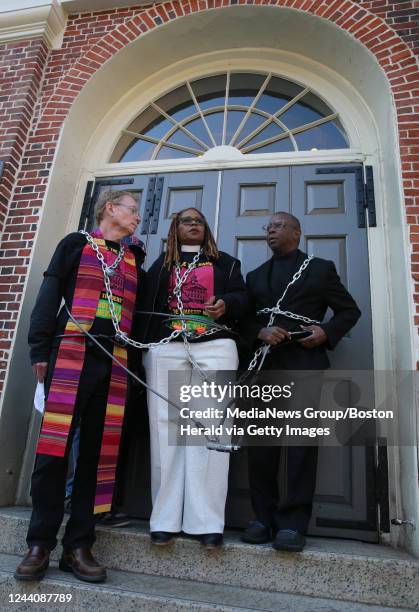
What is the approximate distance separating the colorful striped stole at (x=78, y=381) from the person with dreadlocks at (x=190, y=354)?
208 mm

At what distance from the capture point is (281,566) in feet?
7.82

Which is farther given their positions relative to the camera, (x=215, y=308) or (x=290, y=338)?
(x=290, y=338)

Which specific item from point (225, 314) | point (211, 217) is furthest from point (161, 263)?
point (211, 217)

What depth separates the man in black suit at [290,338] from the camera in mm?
2561

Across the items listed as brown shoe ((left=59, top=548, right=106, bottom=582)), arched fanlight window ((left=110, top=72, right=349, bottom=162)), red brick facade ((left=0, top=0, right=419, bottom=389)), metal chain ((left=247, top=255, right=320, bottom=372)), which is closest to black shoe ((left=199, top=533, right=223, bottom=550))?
brown shoe ((left=59, top=548, right=106, bottom=582))

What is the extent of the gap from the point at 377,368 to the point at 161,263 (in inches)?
66.5

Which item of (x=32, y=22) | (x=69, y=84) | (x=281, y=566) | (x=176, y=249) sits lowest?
(x=281, y=566)

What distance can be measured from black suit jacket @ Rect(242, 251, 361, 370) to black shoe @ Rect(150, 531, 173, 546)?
1145 millimetres

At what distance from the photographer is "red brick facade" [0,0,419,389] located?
143 inches

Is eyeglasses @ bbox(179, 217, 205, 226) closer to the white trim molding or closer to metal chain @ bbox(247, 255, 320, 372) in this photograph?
metal chain @ bbox(247, 255, 320, 372)

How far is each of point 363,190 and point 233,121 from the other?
60.3 inches

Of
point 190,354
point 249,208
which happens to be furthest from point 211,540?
point 249,208

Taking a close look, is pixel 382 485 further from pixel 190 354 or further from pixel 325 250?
pixel 325 250

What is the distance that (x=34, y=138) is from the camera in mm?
4293
